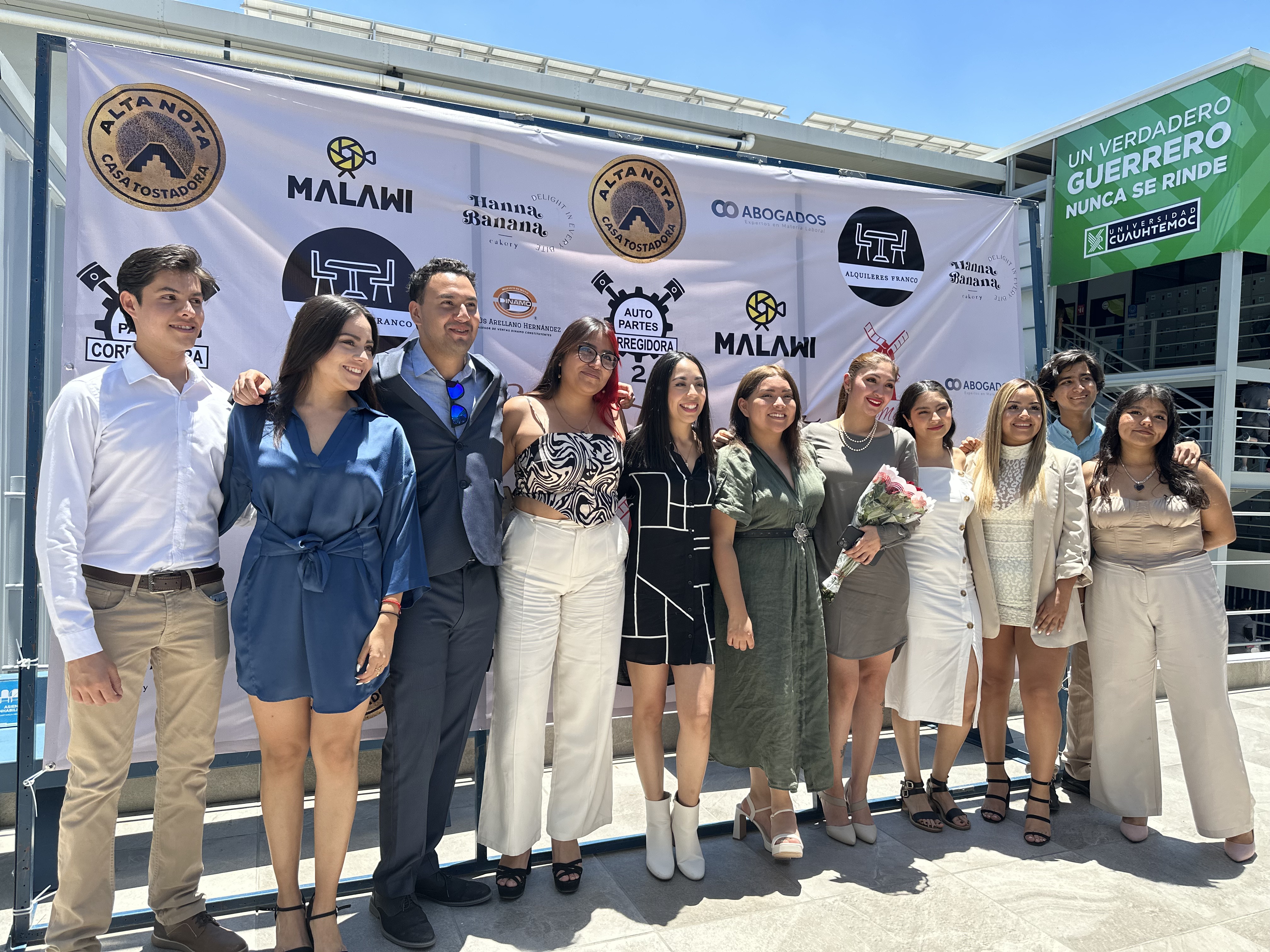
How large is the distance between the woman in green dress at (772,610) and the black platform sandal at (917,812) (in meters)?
0.64

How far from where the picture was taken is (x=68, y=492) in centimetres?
213

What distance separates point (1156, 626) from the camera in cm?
332

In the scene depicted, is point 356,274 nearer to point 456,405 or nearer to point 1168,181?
point 456,405

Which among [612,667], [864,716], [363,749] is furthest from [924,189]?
[363,749]

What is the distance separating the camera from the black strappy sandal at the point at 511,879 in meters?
2.74

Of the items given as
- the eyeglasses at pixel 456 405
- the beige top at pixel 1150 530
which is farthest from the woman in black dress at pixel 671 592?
the beige top at pixel 1150 530

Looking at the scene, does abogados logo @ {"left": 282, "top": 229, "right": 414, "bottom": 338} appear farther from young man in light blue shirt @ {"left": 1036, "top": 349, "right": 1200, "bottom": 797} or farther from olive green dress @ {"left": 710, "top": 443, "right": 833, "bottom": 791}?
young man in light blue shirt @ {"left": 1036, "top": 349, "right": 1200, "bottom": 797}

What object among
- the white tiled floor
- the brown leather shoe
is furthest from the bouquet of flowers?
the brown leather shoe

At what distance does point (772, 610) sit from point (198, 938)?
84.4 inches

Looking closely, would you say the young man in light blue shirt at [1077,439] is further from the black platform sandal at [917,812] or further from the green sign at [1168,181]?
the green sign at [1168,181]

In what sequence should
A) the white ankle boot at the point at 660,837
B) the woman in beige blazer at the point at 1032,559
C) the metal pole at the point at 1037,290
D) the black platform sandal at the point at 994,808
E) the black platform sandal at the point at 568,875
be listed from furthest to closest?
the metal pole at the point at 1037,290
the black platform sandal at the point at 994,808
the woman in beige blazer at the point at 1032,559
the white ankle boot at the point at 660,837
the black platform sandal at the point at 568,875

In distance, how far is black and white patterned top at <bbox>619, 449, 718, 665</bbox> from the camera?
2.84 m

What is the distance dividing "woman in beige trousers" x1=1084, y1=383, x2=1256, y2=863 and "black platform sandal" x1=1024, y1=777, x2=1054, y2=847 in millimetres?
255

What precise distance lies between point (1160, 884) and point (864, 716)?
1.22 metres
